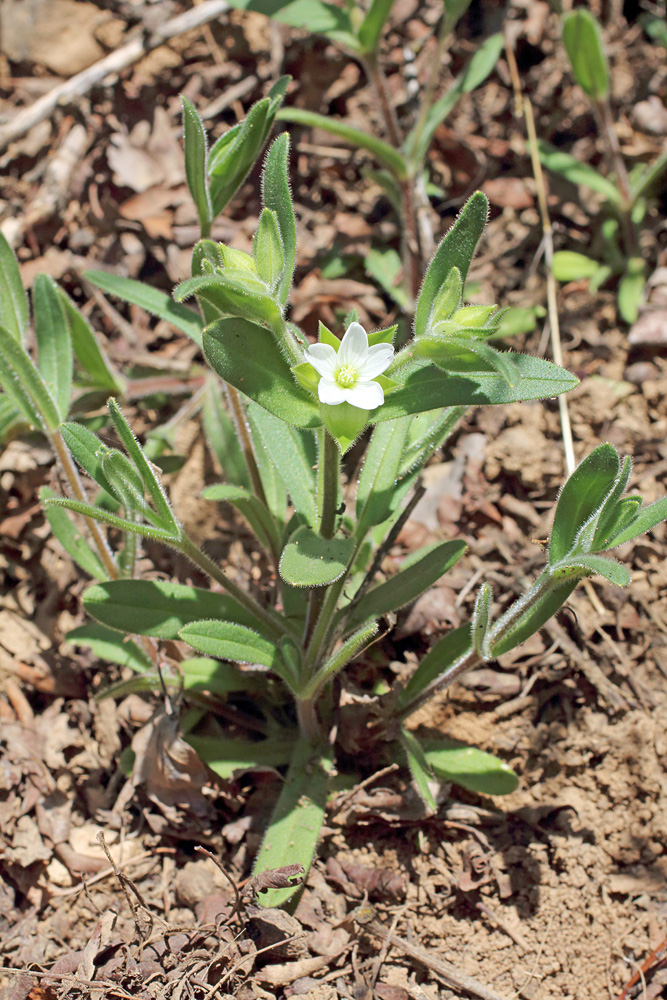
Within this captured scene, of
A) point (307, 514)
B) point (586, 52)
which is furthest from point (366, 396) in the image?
point (586, 52)

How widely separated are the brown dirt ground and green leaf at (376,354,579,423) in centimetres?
144

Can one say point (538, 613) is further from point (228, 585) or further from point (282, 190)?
point (282, 190)

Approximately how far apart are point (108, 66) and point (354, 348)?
3.97m

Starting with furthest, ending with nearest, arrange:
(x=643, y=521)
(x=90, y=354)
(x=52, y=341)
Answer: (x=90, y=354) < (x=52, y=341) < (x=643, y=521)

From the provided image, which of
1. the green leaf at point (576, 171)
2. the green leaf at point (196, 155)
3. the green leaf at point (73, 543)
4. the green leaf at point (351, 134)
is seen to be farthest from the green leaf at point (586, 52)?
the green leaf at point (73, 543)

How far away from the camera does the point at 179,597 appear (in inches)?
118

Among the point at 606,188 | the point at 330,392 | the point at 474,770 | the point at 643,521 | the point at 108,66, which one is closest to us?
the point at 330,392

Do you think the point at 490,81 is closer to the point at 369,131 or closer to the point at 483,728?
the point at 369,131

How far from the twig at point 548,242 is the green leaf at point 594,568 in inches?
60.8

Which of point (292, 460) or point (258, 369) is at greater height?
point (258, 369)

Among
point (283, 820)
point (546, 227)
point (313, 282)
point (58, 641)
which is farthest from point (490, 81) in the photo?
point (283, 820)

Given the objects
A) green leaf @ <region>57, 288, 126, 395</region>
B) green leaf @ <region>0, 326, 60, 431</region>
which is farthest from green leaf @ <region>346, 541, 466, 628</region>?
green leaf @ <region>57, 288, 126, 395</region>

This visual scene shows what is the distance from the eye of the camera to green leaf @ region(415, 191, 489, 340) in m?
2.53

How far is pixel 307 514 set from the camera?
2.92 m
